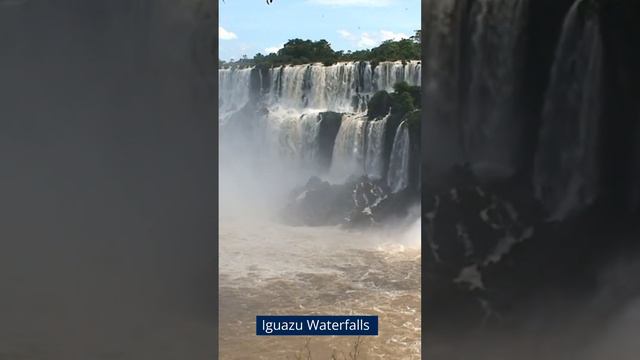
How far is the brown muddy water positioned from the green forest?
4743 mm

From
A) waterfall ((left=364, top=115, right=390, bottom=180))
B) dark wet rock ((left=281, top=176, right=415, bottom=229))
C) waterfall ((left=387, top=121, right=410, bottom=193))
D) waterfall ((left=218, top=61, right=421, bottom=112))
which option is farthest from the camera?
waterfall ((left=218, top=61, right=421, bottom=112))

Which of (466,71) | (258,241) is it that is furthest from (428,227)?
(258,241)

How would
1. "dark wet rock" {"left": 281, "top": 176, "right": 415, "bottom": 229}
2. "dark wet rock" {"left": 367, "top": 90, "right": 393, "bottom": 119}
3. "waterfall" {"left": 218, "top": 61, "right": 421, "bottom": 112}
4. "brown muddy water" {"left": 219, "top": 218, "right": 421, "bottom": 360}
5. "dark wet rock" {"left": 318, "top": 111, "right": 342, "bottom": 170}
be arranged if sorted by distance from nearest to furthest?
"brown muddy water" {"left": 219, "top": 218, "right": 421, "bottom": 360}, "dark wet rock" {"left": 281, "top": 176, "right": 415, "bottom": 229}, "dark wet rock" {"left": 367, "top": 90, "right": 393, "bottom": 119}, "waterfall" {"left": 218, "top": 61, "right": 421, "bottom": 112}, "dark wet rock" {"left": 318, "top": 111, "right": 342, "bottom": 170}

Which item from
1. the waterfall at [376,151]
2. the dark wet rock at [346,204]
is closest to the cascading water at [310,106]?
the waterfall at [376,151]

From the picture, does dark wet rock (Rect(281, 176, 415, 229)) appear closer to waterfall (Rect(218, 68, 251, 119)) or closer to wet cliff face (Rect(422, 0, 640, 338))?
waterfall (Rect(218, 68, 251, 119))

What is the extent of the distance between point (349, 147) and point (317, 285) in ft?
19.0

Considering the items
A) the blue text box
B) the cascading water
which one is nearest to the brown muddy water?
the blue text box

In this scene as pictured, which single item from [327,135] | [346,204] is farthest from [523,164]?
[327,135]

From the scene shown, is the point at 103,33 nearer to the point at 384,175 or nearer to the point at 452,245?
the point at 452,245

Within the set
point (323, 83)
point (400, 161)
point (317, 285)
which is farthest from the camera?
point (323, 83)

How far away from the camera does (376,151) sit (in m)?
16.0

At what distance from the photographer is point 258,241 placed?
1492cm

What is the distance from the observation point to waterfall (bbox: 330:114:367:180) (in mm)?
16416

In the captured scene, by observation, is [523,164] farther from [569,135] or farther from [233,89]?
[233,89]
